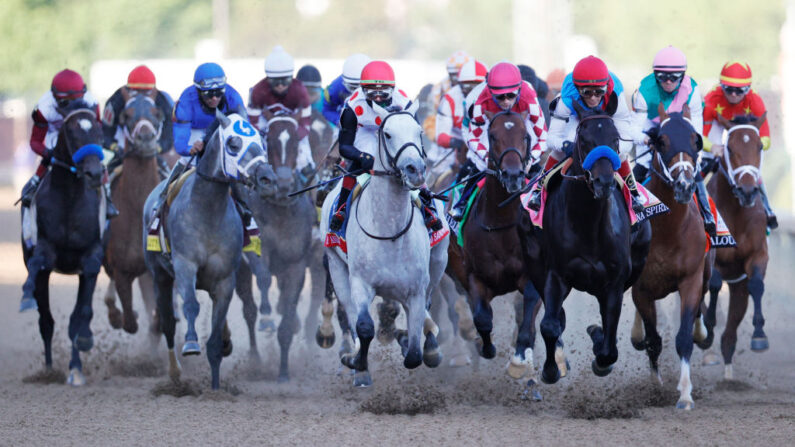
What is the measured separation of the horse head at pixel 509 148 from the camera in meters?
8.28

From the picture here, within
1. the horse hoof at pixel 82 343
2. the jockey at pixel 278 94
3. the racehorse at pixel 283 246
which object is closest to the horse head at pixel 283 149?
the racehorse at pixel 283 246

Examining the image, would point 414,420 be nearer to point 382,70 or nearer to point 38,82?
point 382,70

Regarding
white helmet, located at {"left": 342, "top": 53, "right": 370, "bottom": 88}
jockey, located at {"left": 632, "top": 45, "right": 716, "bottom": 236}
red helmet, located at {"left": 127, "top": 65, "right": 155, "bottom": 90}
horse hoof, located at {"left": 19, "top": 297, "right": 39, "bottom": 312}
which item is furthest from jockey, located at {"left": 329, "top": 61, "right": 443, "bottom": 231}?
red helmet, located at {"left": 127, "top": 65, "right": 155, "bottom": 90}

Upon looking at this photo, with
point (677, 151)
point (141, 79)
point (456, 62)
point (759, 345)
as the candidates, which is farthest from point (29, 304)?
point (759, 345)

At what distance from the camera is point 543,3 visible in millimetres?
24859

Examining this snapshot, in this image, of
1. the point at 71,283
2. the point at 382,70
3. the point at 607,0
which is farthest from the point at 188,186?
the point at 607,0

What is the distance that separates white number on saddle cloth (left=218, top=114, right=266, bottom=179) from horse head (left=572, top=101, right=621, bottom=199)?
8.08ft

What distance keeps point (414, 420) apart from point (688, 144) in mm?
2837

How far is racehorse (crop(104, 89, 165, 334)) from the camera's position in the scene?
11430 mm

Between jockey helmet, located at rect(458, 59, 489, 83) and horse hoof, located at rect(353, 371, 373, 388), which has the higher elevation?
jockey helmet, located at rect(458, 59, 489, 83)

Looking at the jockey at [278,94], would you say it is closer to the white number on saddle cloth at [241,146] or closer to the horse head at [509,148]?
the white number on saddle cloth at [241,146]

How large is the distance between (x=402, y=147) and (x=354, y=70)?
3670mm

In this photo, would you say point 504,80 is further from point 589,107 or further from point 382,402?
point 382,402

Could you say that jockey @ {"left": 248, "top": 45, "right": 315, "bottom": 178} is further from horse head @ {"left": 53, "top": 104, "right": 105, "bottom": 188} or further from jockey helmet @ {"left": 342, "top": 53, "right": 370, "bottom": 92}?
horse head @ {"left": 53, "top": 104, "right": 105, "bottom": 188}
